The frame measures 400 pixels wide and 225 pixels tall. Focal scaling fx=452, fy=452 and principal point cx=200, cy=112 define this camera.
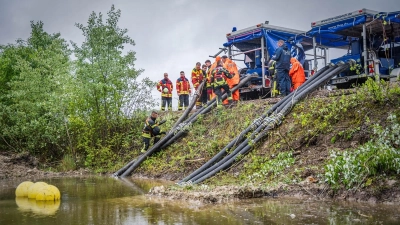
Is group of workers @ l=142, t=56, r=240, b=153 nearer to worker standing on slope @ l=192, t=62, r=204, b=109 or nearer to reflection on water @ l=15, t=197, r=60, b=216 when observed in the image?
worker standing on slope @ l=192, t=62, r=204, b=109

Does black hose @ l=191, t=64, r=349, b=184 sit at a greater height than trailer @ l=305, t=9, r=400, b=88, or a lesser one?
lesser

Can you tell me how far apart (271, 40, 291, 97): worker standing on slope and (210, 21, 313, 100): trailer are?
2576 mm

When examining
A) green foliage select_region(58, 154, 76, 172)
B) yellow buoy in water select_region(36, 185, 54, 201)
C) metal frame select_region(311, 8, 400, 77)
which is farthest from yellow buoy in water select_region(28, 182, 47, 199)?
metal frame select_region(311, 8, 400, 77)

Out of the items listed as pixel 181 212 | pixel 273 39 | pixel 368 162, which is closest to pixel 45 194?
pixel 181 212

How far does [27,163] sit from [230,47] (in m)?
9.89

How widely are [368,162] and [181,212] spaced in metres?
3.31

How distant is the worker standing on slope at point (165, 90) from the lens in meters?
20.4

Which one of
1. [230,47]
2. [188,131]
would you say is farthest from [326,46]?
[188,131]

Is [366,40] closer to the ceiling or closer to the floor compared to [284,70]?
closer to the ceiling

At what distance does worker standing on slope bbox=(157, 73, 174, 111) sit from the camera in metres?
20.4

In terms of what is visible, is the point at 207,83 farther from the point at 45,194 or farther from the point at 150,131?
the point at 45,194

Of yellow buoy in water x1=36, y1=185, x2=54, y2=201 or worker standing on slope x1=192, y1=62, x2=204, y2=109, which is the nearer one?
yellow buoy in water x1=36, y1=185, x2=54, y2=201

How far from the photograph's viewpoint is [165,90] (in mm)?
20297

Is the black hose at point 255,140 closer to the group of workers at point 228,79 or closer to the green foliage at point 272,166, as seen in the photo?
the green foliage at point 272,166
